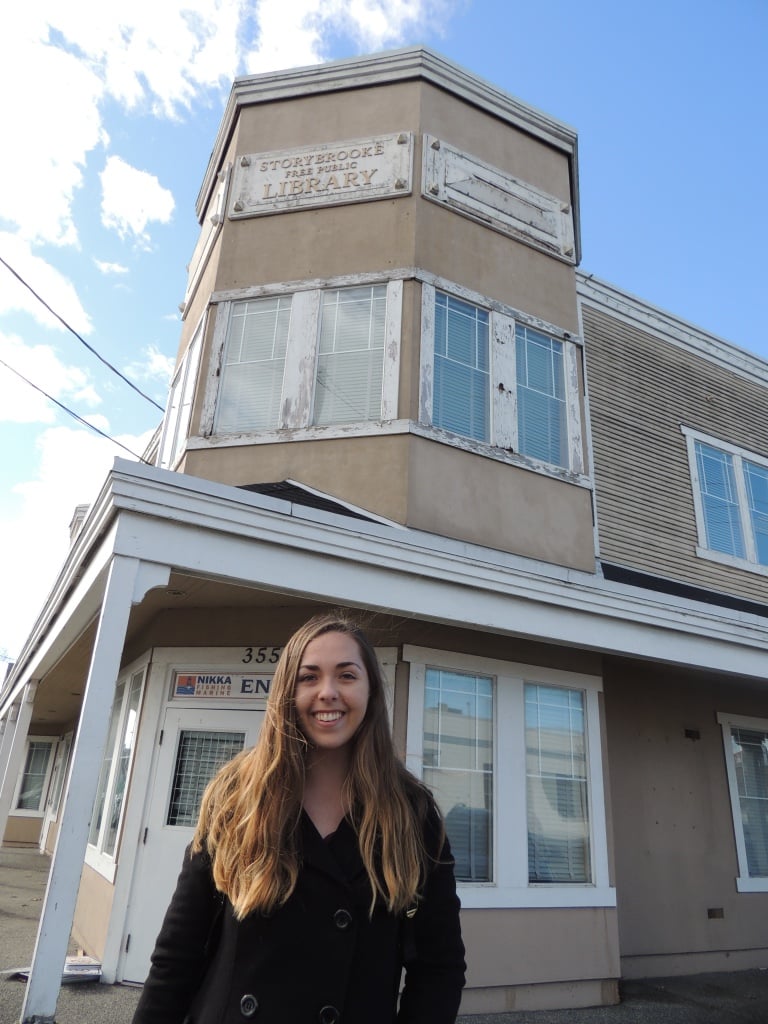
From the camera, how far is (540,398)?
7.56 m

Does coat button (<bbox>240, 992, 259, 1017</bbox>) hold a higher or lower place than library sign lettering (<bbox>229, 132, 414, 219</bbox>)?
lower

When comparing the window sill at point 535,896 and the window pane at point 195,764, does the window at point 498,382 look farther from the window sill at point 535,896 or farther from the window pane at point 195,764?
the window sill at point 535,896

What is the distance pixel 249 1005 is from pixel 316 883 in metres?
0.25

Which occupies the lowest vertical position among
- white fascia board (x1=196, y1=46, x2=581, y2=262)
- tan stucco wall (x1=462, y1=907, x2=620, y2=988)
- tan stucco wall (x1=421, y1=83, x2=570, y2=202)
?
tan stucco wall (x1=462, y1=907, x2=620, y2=988)

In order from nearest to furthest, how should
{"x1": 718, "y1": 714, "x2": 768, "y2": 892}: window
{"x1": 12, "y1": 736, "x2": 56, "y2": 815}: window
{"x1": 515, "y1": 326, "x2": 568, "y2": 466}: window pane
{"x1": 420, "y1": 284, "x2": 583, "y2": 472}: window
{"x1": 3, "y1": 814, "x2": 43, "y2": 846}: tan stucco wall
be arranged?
{"x1": 420, "y1": 284, "x2": 583, "y2": 472}: window
{"x1": 515, "y1": 326, "x2": 568, "y2": 466}: window pane
{"x1": 718, "y1": 714, "x2": 768, "y2": 892}: window
{"x1": 3, "y1": 814, "x2": 43, "y2": 846}: tan stucco wall
{"x1": 12, "y1": 736, "x2": 56, "y2": 815}: window

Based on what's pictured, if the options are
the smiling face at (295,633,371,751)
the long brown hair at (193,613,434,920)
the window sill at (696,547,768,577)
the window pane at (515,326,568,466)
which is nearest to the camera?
Answer: the long brown hair at (193,613,434,920)

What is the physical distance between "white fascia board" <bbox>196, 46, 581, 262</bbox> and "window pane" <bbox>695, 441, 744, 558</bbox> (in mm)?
2920

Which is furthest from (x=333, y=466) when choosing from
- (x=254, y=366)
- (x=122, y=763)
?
(x=122, y=763)

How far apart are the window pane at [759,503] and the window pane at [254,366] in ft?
19.7

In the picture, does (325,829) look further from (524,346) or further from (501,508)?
(524,346)

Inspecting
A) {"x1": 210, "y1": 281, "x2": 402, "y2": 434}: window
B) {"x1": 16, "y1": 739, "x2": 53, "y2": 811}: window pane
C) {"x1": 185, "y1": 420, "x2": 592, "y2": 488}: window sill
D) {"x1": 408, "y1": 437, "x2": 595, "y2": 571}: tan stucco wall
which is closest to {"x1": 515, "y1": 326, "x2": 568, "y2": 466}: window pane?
{"x1": 185, "y1": 420, "x2": 592, "y2": 488}: window sill

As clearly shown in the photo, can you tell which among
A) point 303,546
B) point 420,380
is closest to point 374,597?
point 303,546

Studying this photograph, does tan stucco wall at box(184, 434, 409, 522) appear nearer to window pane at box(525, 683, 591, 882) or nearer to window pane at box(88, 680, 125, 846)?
window pane at box(525, 683, 591, 882)

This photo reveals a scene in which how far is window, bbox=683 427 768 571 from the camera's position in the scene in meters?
8.91
